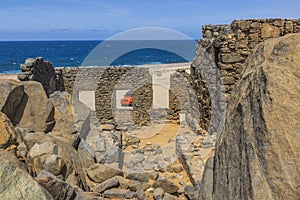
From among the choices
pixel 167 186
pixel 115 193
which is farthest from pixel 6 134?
pixel 167 186

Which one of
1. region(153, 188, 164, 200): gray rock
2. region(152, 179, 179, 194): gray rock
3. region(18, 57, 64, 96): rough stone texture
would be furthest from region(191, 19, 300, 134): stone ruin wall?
region(18, 57, 64, 96): rough stone texture

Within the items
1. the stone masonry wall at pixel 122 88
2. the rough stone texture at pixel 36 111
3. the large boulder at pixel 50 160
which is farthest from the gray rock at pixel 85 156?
the stone masonry wall at pixel 122 88

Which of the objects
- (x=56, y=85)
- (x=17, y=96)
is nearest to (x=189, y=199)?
(x=17, y=96)

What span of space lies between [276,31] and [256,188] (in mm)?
5606

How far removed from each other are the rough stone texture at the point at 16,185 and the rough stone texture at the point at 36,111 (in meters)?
3.20

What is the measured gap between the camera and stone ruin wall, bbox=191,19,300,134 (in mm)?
6715

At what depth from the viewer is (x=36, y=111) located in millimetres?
6043

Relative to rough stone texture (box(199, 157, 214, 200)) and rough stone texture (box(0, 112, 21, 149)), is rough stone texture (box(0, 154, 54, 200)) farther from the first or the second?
rough stone texture (box(199, 157, 214, 200))

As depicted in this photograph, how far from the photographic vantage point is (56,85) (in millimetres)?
A: 11680

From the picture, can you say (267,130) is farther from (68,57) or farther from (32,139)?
(68,57)

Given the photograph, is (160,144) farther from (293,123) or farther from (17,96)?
(293,123)

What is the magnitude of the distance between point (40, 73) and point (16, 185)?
281 inches

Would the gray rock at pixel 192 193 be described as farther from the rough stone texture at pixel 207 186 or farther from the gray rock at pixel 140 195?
the rough stone texture at pixel 207 186

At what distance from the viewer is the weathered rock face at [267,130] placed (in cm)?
178
